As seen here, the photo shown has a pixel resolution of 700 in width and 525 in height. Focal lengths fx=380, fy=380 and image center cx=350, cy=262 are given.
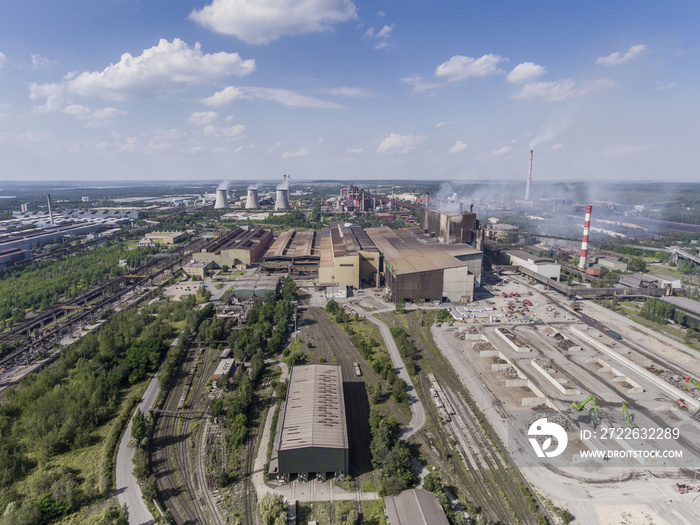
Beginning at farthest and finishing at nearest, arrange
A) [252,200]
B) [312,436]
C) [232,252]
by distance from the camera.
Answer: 1. [252,200]
2. [232,252]
3. [312,436]

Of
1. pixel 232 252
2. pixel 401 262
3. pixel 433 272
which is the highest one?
pixel 401 262

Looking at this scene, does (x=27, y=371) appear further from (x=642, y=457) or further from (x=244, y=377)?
(x=642, y=457)

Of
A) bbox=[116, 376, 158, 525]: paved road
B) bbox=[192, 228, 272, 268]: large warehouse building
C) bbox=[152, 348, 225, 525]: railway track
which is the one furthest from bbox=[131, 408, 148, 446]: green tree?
bbox=[192, 228, 272, 268]: large warehouse building

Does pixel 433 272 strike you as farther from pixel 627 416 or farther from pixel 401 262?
pixel 627 416

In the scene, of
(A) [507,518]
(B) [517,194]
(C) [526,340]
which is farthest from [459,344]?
(B) [517,194]

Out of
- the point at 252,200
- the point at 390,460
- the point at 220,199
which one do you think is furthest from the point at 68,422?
the point at 220,199

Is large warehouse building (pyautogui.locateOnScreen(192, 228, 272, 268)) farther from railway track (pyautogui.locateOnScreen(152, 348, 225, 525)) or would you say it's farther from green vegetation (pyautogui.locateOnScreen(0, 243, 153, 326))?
railway track (pyautogui.locateOnScreen(152, 348, 225, 525))
